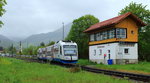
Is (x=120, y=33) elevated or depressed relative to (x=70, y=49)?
elevated

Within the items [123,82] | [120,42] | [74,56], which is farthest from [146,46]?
[123,82]

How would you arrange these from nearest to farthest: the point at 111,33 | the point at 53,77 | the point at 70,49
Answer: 1. the point at 53,77
2. the point at 70,49
3. the point at 111,33

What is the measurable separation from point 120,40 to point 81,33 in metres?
30.6

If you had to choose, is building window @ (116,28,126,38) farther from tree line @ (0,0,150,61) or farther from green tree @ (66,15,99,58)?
green tree @ (66,15,99,58)

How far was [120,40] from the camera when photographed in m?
30.4

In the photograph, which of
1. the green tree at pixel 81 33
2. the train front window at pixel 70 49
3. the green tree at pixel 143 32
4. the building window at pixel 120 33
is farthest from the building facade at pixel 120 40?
the green tree at pixel 81 33

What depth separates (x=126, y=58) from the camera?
30.7m

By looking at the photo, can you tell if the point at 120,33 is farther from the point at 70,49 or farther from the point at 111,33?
the point at 70,49

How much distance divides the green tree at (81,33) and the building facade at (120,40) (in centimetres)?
2379

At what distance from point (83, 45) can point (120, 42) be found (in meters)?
28.5

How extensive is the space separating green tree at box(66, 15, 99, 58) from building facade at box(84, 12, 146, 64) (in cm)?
2379

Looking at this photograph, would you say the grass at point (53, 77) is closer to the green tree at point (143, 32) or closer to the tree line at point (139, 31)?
the tree line at point (139, 31)

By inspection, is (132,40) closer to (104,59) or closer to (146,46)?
Result: (104,59)

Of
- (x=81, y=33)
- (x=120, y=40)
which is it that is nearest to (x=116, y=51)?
(x=120, y=40)
